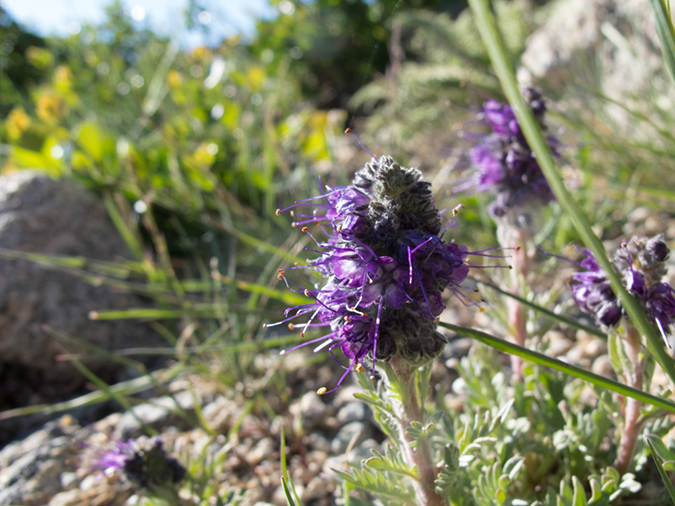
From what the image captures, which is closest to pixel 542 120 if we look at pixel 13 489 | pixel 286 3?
pixel 13 489

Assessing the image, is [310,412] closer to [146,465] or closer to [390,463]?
[146,465]

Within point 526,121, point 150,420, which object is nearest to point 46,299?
point 150,420

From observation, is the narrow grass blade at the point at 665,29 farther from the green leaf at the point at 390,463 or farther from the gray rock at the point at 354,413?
the gray rock at the point at 354,413

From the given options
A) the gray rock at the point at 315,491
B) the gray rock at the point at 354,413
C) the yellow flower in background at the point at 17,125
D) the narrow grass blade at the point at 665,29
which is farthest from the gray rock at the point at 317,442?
the yellow flower in background at the point at 17,125

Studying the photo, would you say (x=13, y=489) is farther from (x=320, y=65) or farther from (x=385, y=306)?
(x=320, y=65)

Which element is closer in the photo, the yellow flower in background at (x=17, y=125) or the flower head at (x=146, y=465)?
the flower head at (x=146, y=465)
